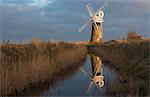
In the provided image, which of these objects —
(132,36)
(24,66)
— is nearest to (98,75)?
(24,66)

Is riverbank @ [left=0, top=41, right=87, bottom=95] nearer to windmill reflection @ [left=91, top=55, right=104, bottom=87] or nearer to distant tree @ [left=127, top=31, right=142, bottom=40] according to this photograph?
windmill reflection @ [left=91, top=55, right=104, bottom=87]

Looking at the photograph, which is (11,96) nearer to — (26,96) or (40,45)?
(26,96)

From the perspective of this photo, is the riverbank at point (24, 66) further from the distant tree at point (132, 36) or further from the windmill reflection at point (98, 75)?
the distant tree at point (132, 36)

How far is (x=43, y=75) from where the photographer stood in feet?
51.3

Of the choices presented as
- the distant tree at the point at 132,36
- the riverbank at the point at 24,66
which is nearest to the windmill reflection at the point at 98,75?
the riverbank at the point at 24,66

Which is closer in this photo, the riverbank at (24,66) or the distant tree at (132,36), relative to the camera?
the riverbank at (24,66)

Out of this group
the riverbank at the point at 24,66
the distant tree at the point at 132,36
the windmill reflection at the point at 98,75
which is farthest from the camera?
the distant tree at the point at 132,36

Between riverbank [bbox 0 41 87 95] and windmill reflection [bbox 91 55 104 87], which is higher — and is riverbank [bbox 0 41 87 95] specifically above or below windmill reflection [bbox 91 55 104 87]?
above

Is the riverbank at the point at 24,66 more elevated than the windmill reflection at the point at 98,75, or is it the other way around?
the riverbank at the point at 24,66

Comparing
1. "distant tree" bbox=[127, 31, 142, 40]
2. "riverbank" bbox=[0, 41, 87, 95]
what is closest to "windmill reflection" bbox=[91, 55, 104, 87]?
"riverbank" bbox=[0, 41, 87, 95]

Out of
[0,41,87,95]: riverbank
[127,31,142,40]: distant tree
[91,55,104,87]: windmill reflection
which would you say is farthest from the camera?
[127,31,142,40]: distant tree

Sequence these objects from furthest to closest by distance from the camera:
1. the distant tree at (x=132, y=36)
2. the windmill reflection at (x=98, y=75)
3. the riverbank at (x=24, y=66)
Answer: the distant tree at (x=132, y=36) → the windmill reflection at (x=98, y=75) → the riverbank at (x=24, y=66)

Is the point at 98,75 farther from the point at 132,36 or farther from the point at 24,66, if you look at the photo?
the point at 132,36

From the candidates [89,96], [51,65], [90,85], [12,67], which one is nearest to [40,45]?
[51,65]
